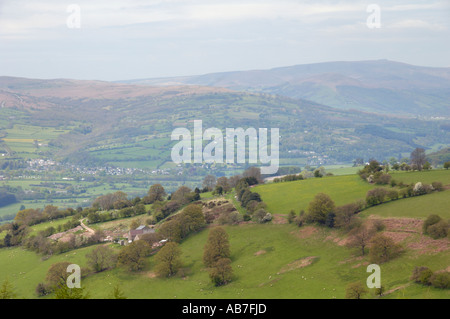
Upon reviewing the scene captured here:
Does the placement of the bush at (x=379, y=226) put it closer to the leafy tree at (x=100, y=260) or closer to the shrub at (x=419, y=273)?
the shrub at (x=419, y=273)

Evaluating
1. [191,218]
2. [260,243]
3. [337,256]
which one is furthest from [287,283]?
[191,218]

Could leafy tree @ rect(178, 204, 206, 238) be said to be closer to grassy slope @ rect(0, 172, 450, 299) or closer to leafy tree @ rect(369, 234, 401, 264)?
grassy slope @ rect(0, 172, 450, 299)

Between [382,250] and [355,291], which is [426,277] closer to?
[355,291]

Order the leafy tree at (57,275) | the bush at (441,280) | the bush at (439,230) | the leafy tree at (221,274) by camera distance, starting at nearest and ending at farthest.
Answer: the bush at (441,280)
the bush at (439,230)
the leafy tree at (221,274)
the leafy tree at (57,275)

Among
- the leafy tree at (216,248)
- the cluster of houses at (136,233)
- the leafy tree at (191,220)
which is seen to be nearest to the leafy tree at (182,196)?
the cluster of houses at (136,233)

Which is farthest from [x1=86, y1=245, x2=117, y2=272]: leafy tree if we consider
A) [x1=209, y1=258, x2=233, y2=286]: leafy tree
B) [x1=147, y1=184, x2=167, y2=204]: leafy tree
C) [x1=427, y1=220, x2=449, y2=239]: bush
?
[x1=427, y1=220, x2=449, y2=239]: bush
